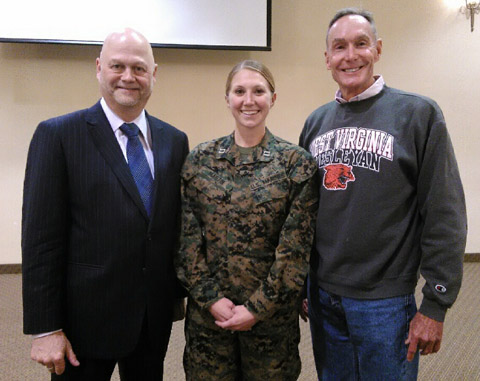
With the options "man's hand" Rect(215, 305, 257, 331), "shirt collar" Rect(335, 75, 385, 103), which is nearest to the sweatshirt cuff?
"man's hand" Rect(215, 305, 257, 331)

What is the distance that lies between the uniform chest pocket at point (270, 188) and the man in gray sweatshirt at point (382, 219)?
0.16 metres

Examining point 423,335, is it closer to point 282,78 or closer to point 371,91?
point 371,91

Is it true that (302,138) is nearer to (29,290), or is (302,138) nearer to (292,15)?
(29,290)

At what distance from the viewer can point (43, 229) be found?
1278 millimetres

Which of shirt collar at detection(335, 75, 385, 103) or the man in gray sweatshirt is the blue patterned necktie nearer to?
the man in gray sweatshirt

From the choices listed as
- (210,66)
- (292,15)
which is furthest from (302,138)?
(292,15)

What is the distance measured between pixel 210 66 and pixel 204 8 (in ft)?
1.72

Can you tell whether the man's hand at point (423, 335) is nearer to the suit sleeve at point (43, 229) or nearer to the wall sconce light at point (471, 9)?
the suit sleeve at point (43, 229)

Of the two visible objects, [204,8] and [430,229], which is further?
[204,8]

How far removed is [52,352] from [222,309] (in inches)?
22.5

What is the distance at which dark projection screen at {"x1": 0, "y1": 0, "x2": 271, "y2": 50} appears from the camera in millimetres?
3453

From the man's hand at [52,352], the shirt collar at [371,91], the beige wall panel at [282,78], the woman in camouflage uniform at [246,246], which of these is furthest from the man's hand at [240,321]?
the beige wall panel at [282,78]

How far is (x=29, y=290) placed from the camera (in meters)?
1.29

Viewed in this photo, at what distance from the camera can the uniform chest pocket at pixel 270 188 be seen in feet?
4.58
